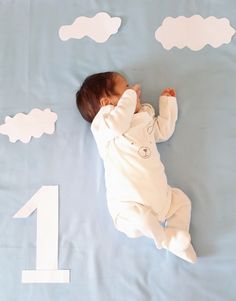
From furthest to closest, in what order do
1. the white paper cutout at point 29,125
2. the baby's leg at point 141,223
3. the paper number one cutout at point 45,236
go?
the white paper cutout at point 29,125 < the paper number one cutout at point 45,236 < the baby's leg at point 141,223

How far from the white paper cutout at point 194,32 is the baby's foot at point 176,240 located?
1.89 feet

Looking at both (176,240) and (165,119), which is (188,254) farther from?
(165,119)

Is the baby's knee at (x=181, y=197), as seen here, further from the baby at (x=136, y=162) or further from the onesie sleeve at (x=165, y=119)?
the onesie sleeve at (x=165, y=119)

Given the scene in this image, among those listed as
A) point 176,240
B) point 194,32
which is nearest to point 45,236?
point 176,240

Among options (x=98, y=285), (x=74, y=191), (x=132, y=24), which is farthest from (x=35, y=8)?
(x=98, y=285)

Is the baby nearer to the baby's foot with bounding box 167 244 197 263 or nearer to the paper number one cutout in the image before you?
the baby's foot with bounding box 167 244 197 263

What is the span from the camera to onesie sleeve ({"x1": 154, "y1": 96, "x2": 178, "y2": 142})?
3.92 ft

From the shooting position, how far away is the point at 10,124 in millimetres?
1296

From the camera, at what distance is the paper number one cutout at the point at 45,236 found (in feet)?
3.88

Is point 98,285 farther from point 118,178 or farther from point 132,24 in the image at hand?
point 132,24

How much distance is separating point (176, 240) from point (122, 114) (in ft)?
1.23

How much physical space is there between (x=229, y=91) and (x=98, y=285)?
693 millimetres

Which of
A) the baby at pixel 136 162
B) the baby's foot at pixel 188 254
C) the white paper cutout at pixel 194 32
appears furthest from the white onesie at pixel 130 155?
the white paper cutout at pixel 194 32

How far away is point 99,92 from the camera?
3.94 ft
